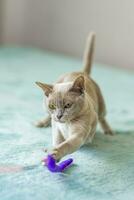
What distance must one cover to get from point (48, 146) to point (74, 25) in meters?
2.13

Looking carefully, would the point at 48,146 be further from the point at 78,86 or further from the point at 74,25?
the point at 74,25

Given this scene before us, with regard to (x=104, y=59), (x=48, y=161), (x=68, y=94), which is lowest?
(x=104, y=59)

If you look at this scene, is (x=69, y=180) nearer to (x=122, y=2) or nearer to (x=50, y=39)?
(x=122, y=2)

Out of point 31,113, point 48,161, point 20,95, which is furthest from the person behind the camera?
point 20,95

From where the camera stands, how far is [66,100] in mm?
1375

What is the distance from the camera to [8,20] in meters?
3.81

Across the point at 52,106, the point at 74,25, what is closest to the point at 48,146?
the point at 52,106

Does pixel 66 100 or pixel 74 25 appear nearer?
pixel 66 100

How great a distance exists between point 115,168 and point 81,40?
88.1 inches

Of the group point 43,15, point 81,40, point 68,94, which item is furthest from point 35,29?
point 68,94

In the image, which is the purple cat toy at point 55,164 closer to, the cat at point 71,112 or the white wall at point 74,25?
the cat at point 71,112

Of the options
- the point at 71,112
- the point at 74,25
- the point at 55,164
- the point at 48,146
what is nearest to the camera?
the point at 55,164

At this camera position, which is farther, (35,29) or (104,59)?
(35,29)

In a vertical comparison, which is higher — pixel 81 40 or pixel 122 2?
pixel 122 2
